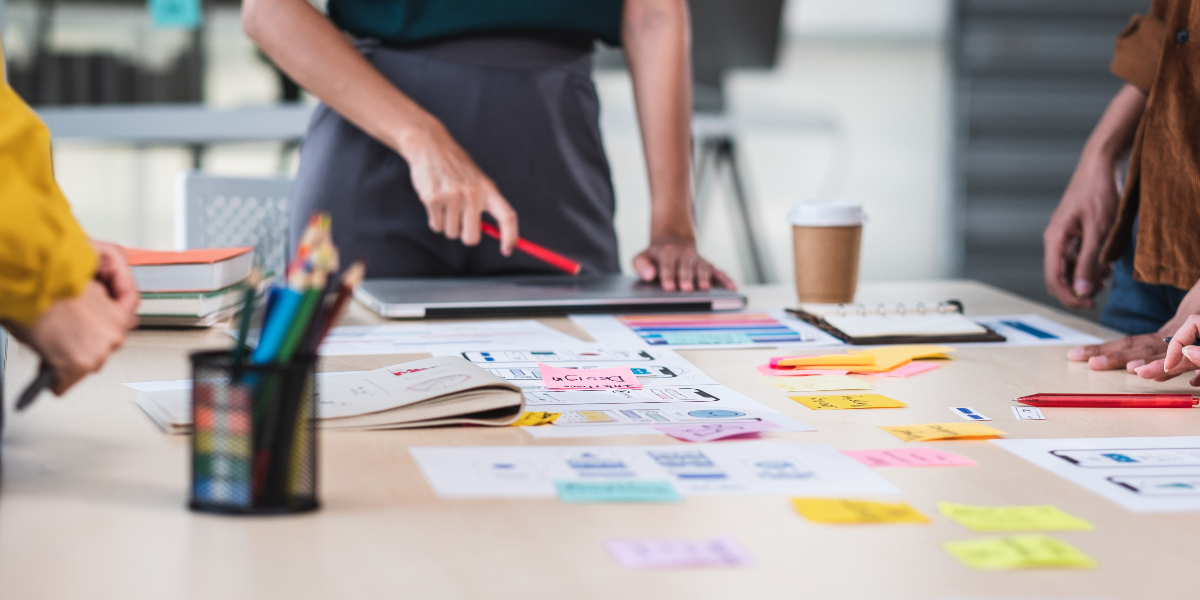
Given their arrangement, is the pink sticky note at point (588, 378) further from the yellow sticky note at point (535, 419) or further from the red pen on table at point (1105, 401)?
the red pen on table at point (1105, 401)

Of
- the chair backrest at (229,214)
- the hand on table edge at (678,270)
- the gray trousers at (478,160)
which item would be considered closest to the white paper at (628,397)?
the hand on table edge at (678,270)

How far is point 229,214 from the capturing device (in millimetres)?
1917

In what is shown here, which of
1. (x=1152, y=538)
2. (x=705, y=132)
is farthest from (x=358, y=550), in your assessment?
(x=705, y=132)

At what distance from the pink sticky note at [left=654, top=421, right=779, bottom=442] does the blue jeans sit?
77 cm

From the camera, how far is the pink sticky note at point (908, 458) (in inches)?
27.3

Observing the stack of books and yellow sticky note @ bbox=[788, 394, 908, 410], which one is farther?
the stack of books

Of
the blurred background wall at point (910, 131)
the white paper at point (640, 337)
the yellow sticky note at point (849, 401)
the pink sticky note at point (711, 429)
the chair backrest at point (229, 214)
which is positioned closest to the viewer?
the pink sticky note at point (711, 429)

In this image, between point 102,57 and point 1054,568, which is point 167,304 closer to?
point 1054,568

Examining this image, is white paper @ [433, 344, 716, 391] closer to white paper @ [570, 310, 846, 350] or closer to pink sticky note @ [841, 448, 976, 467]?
white paper @ [570, 310, 846, 350]

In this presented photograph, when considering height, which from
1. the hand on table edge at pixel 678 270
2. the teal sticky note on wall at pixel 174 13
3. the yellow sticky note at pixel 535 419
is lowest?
the yellow sticky note at pixel 535 419

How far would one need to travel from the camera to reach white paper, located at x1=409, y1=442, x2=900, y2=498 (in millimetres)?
631

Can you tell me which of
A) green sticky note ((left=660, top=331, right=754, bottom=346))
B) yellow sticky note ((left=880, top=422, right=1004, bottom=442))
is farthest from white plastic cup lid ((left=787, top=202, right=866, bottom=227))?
yellow sticky note ((left=880, top=422, right=1004, bottom=442))

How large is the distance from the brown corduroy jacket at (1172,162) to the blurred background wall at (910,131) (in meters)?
2.95

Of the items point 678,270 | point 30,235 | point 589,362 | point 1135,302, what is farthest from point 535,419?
point 1135,302
